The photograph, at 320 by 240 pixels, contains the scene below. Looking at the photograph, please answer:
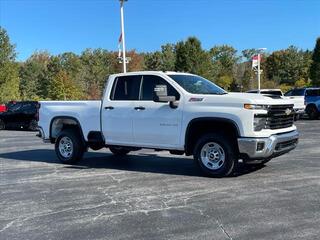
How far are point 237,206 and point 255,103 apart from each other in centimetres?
241

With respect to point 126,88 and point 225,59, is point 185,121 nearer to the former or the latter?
point 126,88

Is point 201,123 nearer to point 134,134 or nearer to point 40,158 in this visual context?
point 134,134

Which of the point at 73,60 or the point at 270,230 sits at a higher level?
the point at 73,60

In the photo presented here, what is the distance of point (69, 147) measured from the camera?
1168 cm

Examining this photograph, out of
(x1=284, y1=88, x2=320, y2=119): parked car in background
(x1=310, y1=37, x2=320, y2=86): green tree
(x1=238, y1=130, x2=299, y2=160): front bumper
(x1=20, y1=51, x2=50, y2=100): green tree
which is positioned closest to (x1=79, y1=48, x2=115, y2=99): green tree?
(x1=20, y1=51, x2=50, y2=100): green tree

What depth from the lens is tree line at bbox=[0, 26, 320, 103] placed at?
163ft

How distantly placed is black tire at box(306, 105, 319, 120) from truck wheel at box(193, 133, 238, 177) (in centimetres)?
2059

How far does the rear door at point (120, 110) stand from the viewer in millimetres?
10339

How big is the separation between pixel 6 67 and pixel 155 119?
1257 inches

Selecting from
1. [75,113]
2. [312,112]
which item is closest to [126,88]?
[75,113]

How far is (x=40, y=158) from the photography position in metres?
13.1

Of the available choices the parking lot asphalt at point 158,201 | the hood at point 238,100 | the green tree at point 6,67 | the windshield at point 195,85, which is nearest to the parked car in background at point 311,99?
the parking lot asphalt at point 158,201

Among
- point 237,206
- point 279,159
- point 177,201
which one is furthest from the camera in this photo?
point 279,159

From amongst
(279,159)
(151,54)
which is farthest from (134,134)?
(151,54)
